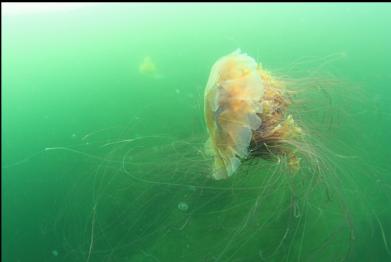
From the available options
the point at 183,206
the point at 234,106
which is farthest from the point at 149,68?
the point at 234,106

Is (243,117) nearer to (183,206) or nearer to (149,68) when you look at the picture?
(183,206)

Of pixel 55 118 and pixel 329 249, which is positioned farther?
pixel 55 118

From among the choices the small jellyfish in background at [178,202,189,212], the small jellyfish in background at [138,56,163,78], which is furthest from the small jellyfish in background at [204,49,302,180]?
the small jellyfish in background at [138,56,163,78]

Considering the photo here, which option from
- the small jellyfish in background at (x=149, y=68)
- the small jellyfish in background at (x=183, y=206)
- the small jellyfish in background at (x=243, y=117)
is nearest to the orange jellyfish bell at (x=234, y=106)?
the small jellyfish in background at (x=243, y=117)

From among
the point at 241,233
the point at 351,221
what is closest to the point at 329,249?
the point at 351,221

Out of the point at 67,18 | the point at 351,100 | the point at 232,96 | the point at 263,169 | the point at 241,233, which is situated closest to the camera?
the point at 232,96

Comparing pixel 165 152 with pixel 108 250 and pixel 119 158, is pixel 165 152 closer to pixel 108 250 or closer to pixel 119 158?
pixel 119 158

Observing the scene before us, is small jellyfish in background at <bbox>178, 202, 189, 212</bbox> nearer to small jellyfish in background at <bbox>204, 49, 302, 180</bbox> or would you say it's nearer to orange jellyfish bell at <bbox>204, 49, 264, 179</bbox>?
small jellyfish in background at <bbox>204, 49, 302, 180</bbox>

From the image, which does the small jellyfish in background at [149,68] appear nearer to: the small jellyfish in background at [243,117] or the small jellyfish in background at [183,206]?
the small jellyfish in background at [243,117]
